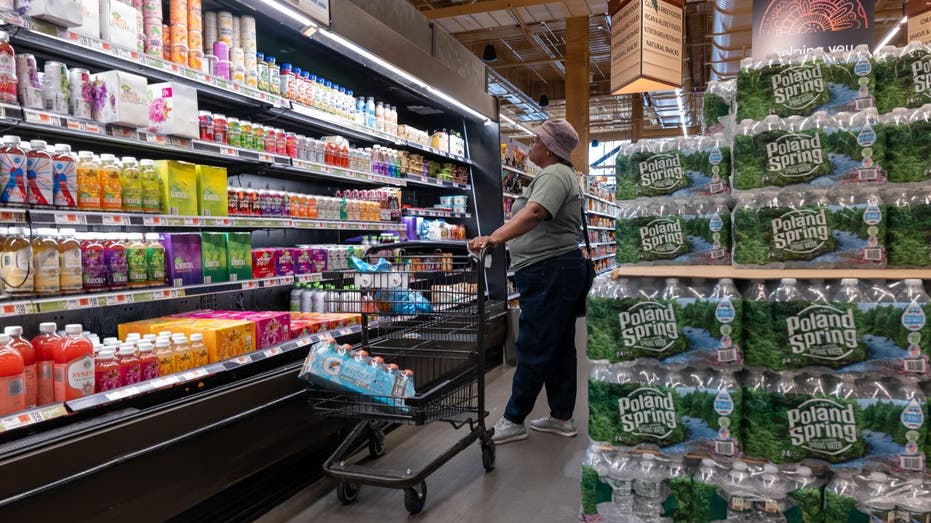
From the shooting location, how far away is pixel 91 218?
88.5 inches

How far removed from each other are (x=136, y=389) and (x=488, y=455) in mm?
1665

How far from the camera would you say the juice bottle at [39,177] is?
6.84 ft

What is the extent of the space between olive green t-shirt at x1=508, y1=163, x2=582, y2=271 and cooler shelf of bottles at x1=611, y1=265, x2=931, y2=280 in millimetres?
1186

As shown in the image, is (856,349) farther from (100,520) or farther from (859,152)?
(100,520)

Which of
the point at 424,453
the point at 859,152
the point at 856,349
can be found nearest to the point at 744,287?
the point at 856,349

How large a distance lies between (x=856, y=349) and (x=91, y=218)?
258 centimetres

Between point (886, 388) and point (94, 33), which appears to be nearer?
point (886, 388)

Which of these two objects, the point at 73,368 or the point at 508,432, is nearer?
the point at 73,368

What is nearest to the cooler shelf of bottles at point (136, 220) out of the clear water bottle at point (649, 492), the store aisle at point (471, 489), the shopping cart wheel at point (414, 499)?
the store aisle at point (471, 489)

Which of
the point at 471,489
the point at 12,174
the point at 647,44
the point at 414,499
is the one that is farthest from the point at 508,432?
the point at 647,44

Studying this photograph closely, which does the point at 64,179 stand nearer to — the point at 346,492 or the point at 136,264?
the point at 136,264

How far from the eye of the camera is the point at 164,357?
2.42 meters

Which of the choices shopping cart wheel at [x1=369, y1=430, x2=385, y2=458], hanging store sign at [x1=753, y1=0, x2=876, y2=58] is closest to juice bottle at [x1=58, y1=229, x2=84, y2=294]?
shopping cart wheel at [x1=369, y1=430, x2=385, y2=458]

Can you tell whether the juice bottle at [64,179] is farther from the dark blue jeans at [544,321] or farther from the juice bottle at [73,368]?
the dark blue jeans at [544,321]
